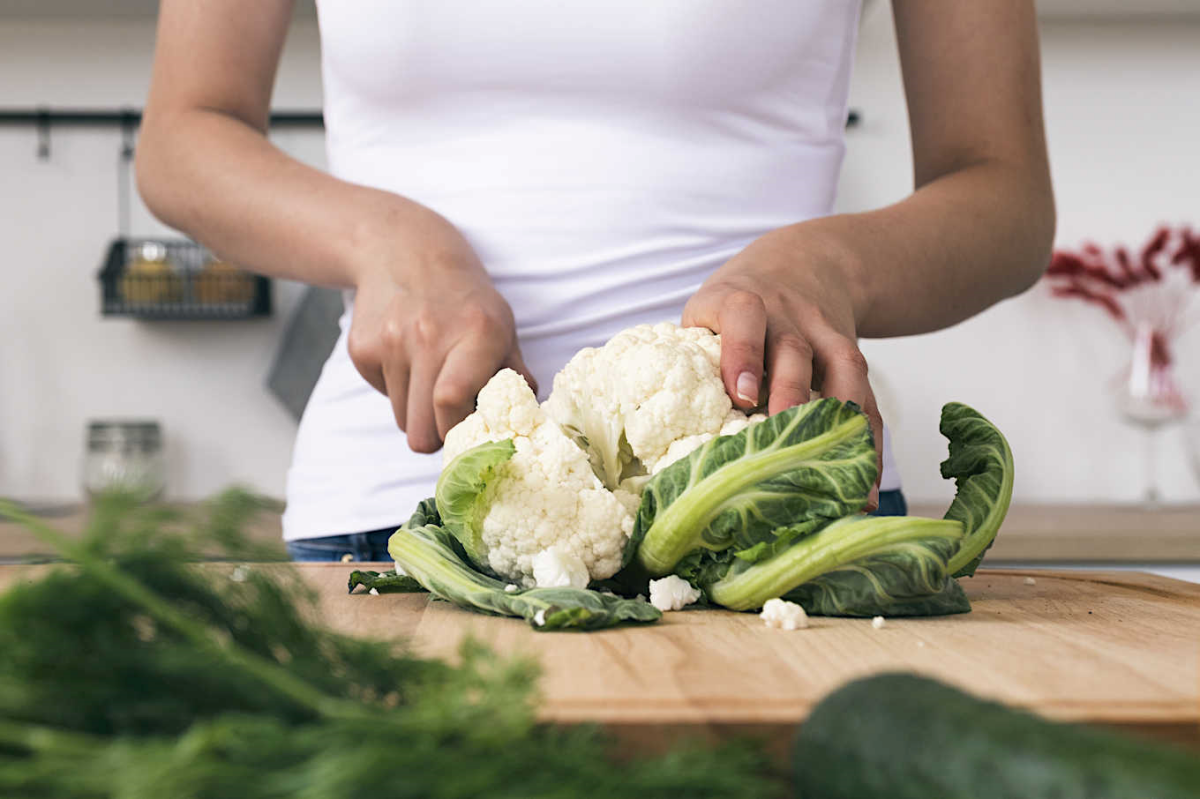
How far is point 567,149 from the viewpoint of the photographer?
95cm

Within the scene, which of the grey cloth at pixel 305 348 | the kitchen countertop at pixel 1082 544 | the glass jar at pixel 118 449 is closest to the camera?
the kitchen countertop at pixel 1082 544

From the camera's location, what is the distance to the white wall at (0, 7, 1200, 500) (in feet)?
7.93

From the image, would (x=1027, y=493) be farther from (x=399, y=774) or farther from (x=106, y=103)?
(x=399, y=774)

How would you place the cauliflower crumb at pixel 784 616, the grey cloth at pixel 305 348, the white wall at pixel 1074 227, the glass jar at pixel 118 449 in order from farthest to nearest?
the white wall at pixel 1074 227 < the grey cloth at pixel 305 348 < the glass jar at pixel 118 449 < the cauliflower crumb at pixel 784 616

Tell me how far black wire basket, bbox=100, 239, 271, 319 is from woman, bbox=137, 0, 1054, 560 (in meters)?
1.34

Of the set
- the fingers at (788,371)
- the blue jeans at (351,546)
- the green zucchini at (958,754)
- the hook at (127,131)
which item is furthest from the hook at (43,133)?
the green zucchini at (958,754)

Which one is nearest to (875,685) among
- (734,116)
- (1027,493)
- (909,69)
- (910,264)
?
(910,264)

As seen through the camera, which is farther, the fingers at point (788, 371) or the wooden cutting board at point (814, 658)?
the fingers at point (788, 371)

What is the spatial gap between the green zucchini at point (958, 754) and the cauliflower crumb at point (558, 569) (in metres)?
0.31

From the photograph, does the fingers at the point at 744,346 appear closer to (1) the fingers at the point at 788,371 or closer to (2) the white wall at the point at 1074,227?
(1) the fingers at the point at 788,371

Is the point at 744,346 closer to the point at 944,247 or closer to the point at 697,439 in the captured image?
the point at 697,439

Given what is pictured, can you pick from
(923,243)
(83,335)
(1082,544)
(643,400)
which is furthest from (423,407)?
(83,335)

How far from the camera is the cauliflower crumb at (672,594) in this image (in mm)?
681

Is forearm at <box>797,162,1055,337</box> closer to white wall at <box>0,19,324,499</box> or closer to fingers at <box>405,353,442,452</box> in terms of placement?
fingers at <box>405,353,442,452</box>
